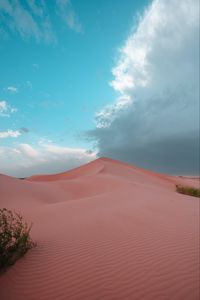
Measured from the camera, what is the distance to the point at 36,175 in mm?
35844

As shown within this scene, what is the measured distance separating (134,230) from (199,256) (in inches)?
81.6

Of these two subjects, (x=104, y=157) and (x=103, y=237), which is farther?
(x=104, y=157)

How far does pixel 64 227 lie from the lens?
23.5 ft

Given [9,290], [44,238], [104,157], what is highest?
[104,157]

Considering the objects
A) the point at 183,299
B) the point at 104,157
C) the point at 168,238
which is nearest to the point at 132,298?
the point at 183,299

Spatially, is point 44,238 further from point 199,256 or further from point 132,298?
point 199,256

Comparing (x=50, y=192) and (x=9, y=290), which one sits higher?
(x=50, y=192)

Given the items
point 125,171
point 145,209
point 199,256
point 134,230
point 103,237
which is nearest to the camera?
point 199,256

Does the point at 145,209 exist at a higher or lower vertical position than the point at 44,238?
higher

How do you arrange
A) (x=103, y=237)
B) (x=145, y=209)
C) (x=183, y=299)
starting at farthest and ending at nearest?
(x=145, y=209) → (x=103, y=237) → (x=183, y=299)

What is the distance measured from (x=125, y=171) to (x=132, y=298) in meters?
25.3

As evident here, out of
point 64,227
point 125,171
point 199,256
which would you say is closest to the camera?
point 199,256

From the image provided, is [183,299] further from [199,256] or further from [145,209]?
[145,209]

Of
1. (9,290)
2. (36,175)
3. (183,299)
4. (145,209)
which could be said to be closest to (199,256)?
(183,299)
